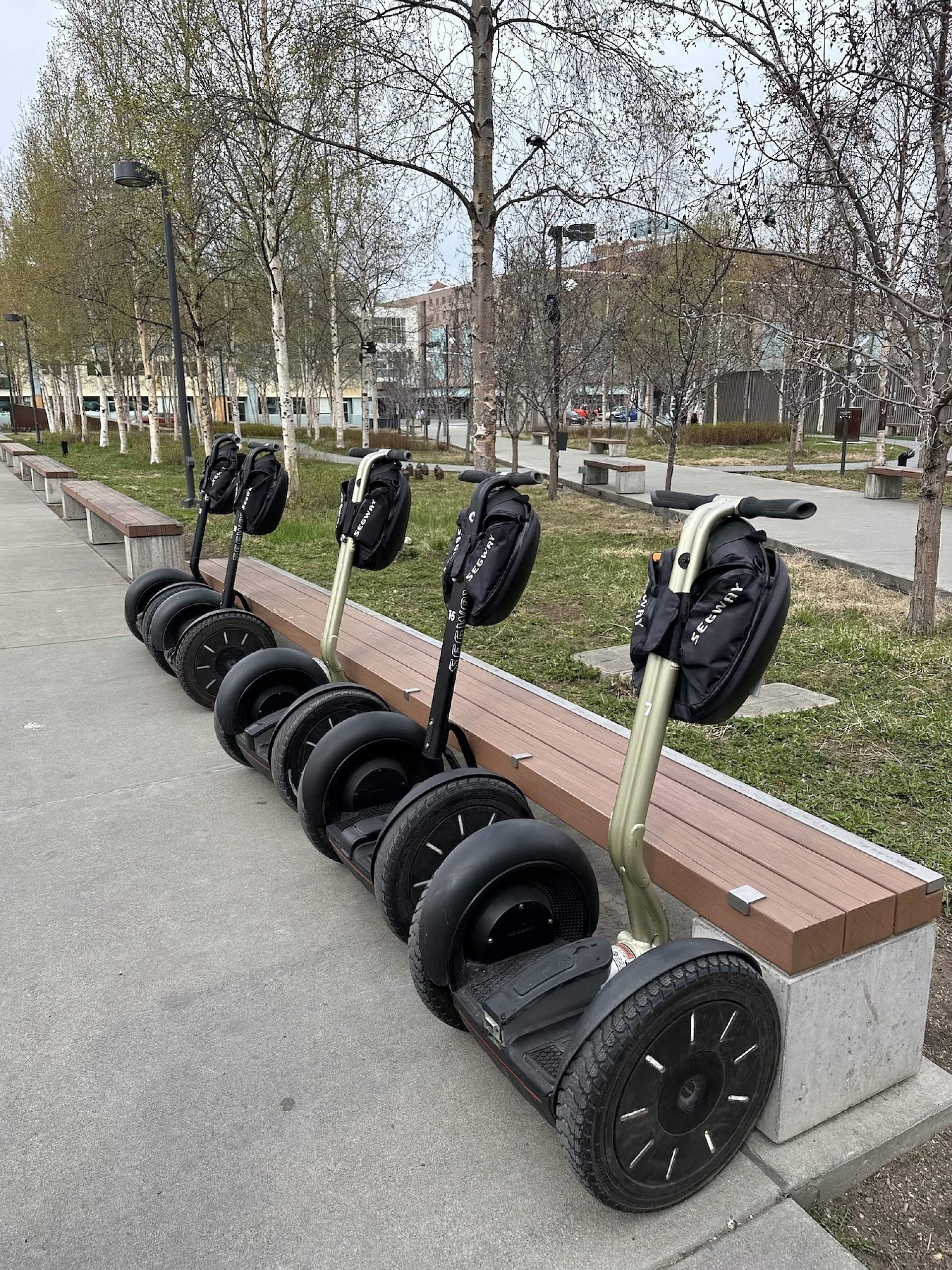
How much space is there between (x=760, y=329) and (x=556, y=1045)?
2872 centimetres

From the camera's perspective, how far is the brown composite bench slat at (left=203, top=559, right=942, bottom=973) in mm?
2000

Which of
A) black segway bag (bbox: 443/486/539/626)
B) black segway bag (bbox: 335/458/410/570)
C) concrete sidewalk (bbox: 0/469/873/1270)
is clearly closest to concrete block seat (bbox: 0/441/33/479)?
black segway bag (bbox: 335/458/410/570)

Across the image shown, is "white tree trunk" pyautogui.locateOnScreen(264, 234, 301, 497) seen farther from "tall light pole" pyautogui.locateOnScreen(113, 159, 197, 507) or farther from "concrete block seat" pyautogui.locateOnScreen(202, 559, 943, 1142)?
"concrete block seat" pyautogui.locateOnScreen(202, 559, 943, 1142)

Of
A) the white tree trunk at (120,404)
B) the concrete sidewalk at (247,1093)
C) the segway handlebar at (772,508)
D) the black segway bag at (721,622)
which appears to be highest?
the white tree trunk at (120,404)

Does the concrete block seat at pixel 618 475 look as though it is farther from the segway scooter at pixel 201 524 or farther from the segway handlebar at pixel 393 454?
the segway handlebar at pixel 393 454

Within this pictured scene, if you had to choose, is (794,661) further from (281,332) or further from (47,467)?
(47,467)

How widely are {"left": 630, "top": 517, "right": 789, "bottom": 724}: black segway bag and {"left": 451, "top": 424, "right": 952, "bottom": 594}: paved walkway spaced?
663cm

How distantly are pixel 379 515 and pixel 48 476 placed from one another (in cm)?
1326

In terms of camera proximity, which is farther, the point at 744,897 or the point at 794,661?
the point at 794,661

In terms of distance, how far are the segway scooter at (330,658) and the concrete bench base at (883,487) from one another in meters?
13.0

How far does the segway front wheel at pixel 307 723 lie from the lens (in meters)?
3.48

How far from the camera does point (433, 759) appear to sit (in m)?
3.12

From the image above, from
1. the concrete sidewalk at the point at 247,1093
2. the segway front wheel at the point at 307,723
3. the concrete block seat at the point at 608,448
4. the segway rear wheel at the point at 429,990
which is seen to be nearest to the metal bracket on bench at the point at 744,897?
the concrete sidewalk at the point at 247,1093

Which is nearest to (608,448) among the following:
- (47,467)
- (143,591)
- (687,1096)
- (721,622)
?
(47,467)
